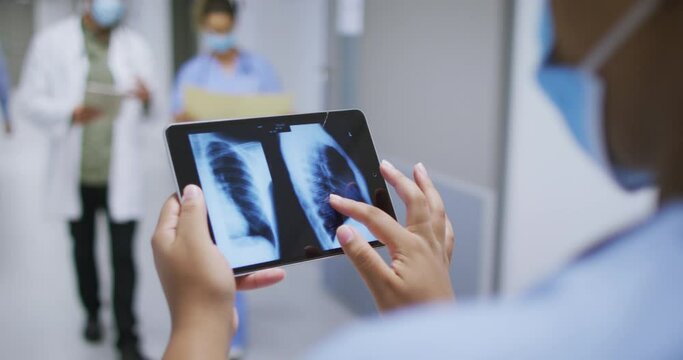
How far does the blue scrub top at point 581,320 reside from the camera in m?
0.25

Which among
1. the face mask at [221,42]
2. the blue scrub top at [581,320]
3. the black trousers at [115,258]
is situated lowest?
the black trousers at [115,258]

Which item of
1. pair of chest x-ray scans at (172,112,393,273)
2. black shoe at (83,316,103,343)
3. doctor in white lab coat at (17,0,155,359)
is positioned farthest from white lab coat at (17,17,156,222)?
pair of chest x-ray scans at (172,112,393,273)

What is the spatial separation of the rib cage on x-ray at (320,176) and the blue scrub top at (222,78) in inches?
51.8

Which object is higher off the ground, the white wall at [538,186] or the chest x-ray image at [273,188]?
the chest x-ray image at [273,188]

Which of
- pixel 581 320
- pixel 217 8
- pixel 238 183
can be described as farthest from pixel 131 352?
pixel 581 320

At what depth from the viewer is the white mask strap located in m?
0.26

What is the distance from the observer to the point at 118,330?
2.16 m

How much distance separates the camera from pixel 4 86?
2.21 metres

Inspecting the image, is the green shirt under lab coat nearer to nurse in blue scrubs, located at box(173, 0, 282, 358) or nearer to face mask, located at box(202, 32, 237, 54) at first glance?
nurse in blue scrubs, located at box(173, 0, 282, 358)

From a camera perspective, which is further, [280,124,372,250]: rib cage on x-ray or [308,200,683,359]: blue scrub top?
[280,124,372,250]: rib cage on x-ray

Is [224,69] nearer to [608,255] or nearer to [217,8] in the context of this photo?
[217,8]

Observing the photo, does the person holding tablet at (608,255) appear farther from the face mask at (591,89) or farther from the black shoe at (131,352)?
the black shoe at (131,352)

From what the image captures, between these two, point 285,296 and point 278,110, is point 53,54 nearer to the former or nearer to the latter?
point 278,110

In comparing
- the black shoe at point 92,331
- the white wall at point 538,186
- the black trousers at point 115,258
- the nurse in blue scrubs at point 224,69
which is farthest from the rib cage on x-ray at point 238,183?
the black shoe at point 92,331
